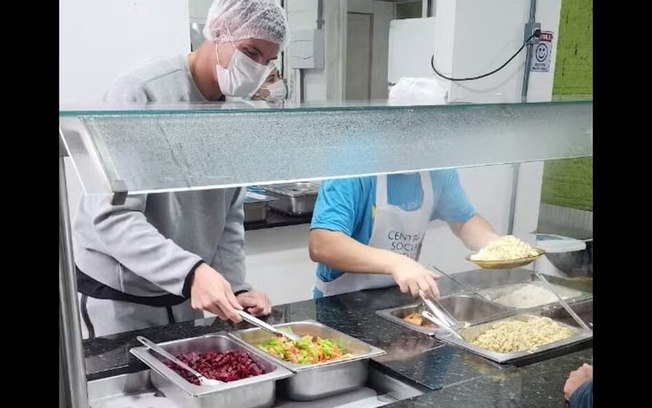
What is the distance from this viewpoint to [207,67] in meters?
1.84

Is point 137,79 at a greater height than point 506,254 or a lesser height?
greater

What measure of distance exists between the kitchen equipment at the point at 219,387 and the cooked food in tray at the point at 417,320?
A: 0.48 metres

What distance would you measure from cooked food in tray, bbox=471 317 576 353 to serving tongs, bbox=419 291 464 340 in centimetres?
7

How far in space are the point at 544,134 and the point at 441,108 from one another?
28 centimetres

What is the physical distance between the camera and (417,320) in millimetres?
1724

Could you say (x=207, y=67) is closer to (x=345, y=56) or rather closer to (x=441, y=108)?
(x=441, y=108)

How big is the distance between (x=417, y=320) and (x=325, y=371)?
450mm

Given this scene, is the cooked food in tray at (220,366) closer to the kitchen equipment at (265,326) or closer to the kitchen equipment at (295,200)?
the kitchen equipment at (265,326)

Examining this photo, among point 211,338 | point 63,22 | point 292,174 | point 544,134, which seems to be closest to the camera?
point 292,174

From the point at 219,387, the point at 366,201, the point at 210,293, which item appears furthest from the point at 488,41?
the point at 219,387

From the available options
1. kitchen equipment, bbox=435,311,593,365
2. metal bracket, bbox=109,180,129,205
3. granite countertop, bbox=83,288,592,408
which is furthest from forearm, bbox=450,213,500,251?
metal bracket, bbox=109,180,129,205

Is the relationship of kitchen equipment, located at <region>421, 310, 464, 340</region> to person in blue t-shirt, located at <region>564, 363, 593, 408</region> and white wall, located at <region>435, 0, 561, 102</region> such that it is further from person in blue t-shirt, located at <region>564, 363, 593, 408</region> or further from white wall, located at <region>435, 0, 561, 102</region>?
white wall, located at <region>435, 0, 561, 102</region>

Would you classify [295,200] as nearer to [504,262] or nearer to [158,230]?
[158,230]
